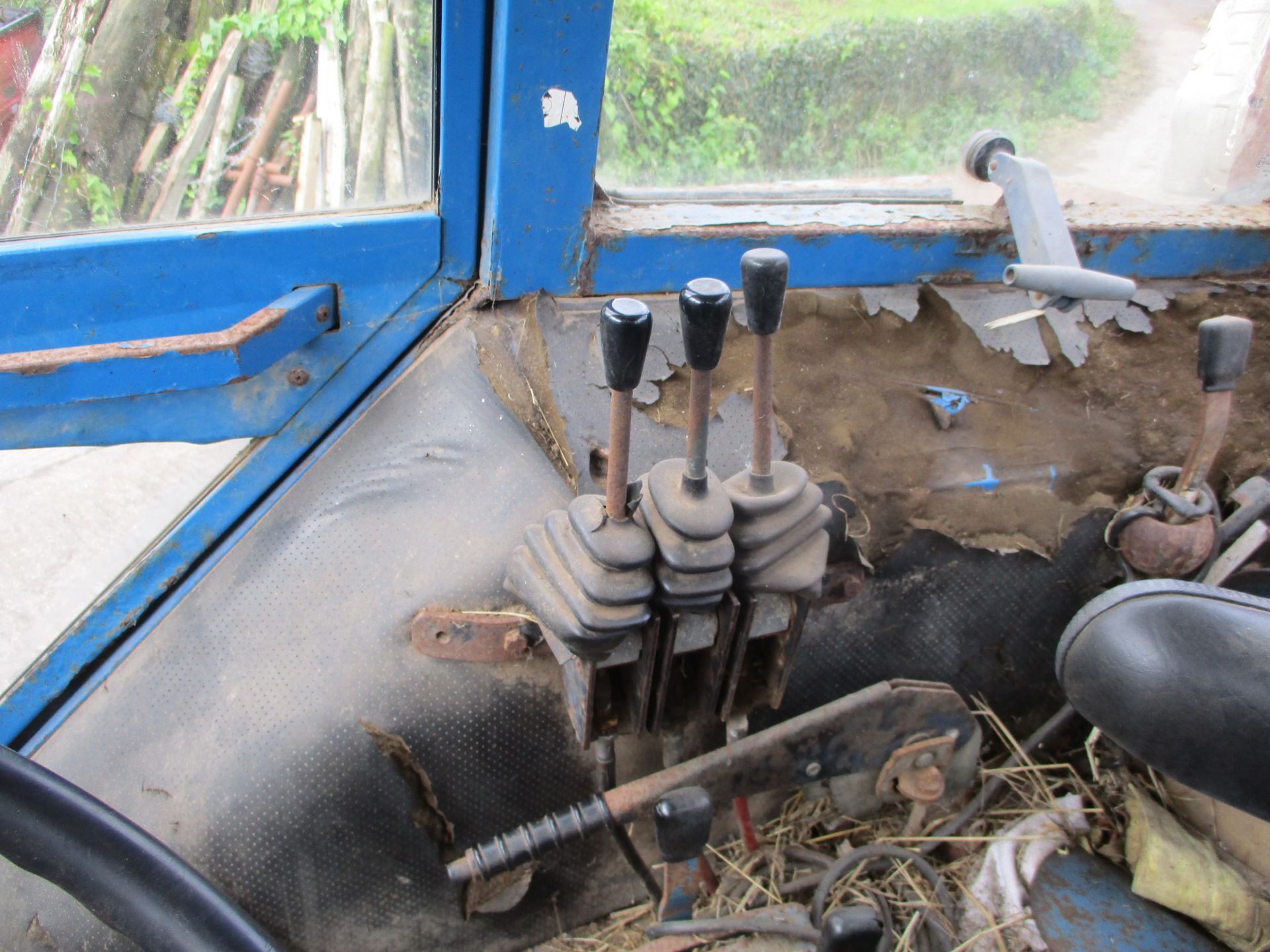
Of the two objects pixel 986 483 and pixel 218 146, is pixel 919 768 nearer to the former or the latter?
pixel 986 483

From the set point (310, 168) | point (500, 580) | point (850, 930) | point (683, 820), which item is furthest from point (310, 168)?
point (850, 930)

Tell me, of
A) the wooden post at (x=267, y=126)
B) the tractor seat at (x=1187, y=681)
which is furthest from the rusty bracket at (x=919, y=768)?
the wooden post at (x=267, y=126)

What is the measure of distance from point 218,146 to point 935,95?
108 centimetres

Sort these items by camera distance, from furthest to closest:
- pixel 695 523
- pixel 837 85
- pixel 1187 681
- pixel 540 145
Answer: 1. pixel 837 85
2. pixel 540 145
3. pixel 695 523
4. pixel 1187 681

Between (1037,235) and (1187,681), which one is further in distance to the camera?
(1037,235)

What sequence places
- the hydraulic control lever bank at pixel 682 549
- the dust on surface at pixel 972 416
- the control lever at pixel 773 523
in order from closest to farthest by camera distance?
the hydraulic control lever bank at pixel 682 549 → the control lever at pixel 773 523 → the dust on surface at pixel 972 416

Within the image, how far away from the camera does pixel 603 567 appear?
→ 2.74ft

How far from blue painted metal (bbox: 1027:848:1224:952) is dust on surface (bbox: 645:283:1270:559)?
19.4 inches

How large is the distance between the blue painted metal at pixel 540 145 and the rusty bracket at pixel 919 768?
833 mm

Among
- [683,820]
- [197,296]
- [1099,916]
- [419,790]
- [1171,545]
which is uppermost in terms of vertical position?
[197,296]

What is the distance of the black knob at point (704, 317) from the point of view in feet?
2.39

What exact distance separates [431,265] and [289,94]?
0.27 metres

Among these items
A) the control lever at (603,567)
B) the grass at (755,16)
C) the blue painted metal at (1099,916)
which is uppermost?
the grass at (755,16)

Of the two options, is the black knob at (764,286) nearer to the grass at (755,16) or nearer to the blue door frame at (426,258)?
the blue door frame at (426,258)
